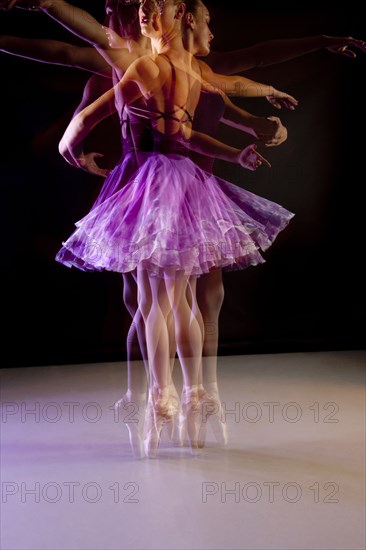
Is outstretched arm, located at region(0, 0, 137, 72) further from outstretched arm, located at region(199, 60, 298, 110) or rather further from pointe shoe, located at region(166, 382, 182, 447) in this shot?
pointe shoe, located at region(166, 382, 182, 447)

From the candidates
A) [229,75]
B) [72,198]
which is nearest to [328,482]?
[72,198]

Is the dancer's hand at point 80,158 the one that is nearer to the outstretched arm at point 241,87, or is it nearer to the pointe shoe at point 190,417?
the outstretched arm at point 241,87

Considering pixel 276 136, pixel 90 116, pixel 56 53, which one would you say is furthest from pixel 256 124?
pixel 56 53

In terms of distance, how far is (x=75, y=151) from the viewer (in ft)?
5.99

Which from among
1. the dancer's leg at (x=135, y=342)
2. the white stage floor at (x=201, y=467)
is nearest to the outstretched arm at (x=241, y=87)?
the dancer's leg at (x=135, y=342)

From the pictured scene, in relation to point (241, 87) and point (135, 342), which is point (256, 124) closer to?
point (241, 87)

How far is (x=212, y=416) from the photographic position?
190cm

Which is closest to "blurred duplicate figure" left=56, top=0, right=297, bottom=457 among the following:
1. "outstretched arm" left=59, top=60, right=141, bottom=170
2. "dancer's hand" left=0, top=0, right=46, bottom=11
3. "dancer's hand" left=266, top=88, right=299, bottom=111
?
"outstretched arm" left=59, top=60, right=141, bottom=170

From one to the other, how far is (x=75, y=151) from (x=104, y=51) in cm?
Answer: 26

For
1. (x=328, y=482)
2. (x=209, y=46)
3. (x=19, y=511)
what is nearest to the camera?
(x=19, y=511)

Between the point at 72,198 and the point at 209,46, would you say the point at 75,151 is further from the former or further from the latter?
the point at 209,46

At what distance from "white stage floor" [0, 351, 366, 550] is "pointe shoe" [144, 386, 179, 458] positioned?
5 centimetres

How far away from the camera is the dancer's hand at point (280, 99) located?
1.95m

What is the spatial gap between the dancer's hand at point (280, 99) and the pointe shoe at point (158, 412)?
836 mm
